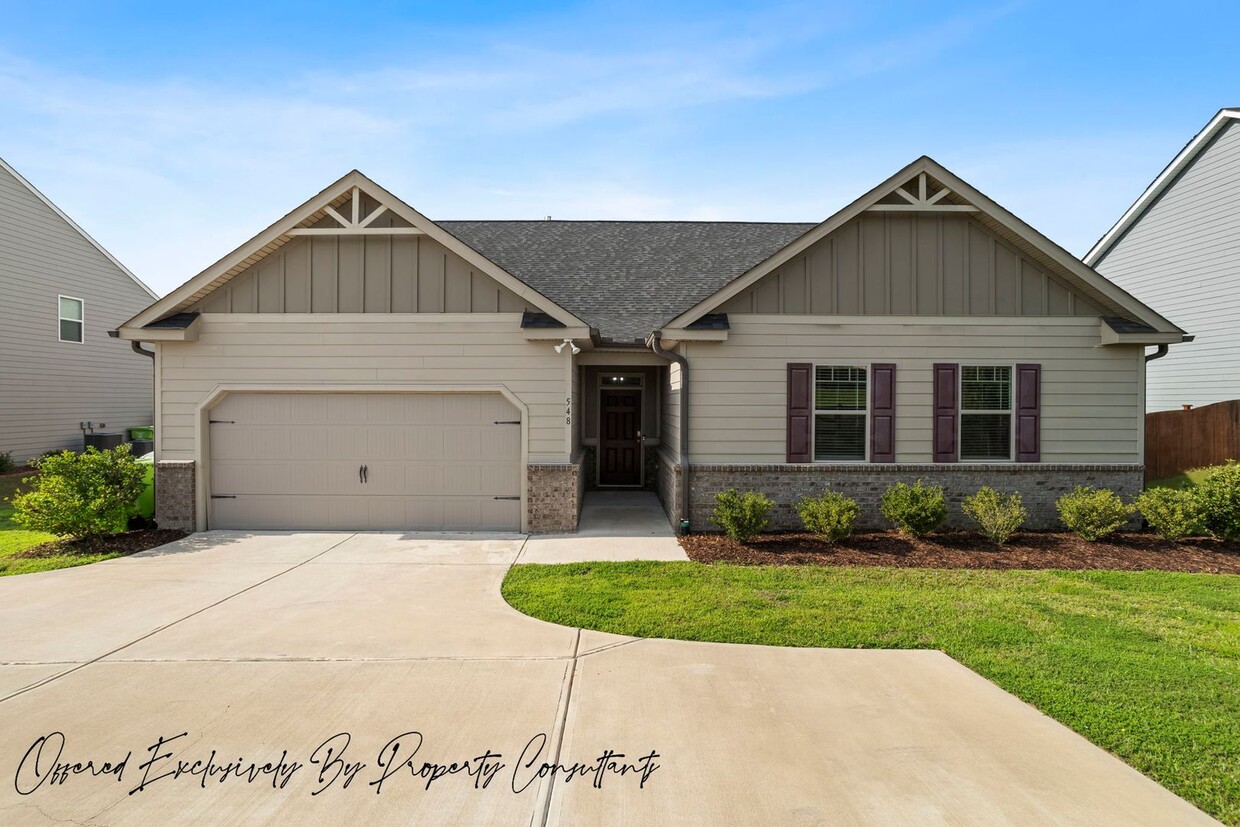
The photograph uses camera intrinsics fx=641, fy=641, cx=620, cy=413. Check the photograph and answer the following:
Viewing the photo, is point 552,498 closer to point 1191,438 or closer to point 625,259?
point 625,259

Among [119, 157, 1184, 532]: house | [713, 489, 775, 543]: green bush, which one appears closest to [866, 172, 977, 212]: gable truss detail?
[119, 157, 1184, 532]: house

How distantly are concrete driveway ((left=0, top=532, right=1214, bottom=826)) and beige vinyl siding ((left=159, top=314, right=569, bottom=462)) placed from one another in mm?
4118

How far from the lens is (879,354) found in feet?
32.0

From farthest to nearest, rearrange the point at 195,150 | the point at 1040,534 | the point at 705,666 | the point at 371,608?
the point at 195,150, the point at 1040,534, the point at 371,608, the point at 705,666

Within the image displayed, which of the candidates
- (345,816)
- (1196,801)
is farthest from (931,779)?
(345,816)

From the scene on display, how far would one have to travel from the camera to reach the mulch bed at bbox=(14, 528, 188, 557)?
8391 millimetres

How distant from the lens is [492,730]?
387cm

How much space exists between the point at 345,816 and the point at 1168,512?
35.0ft

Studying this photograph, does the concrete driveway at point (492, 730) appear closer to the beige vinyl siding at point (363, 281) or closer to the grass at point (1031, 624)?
the grass at point (1031, 624)

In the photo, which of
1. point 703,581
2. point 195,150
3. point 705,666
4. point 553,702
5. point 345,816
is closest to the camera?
point 345,816

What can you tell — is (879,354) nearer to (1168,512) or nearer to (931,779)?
(1168,512)

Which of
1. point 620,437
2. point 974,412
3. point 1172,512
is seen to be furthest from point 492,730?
point 620,437

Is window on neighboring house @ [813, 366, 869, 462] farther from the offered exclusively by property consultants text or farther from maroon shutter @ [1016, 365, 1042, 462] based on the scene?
the offered exclusively by property consultants text

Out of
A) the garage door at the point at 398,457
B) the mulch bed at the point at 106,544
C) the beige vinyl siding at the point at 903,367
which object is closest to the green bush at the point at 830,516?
the beige vinyl siding at the point at 903,367
